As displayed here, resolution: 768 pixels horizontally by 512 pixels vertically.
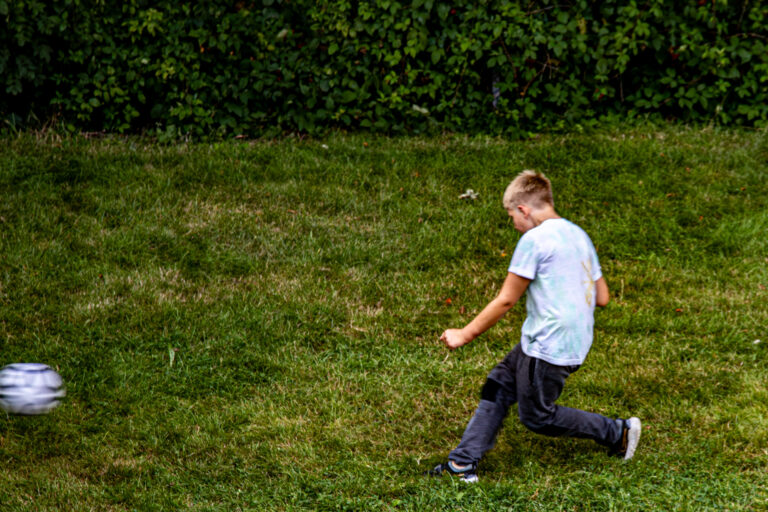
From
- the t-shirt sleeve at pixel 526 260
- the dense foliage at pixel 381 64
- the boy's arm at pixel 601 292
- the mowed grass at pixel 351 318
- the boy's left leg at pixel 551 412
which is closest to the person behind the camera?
the t-shirt sleeve at pixel 526 260

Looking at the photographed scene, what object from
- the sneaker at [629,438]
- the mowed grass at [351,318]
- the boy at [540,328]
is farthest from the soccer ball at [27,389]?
the sneaker at [629,438]

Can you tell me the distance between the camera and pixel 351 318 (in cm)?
522

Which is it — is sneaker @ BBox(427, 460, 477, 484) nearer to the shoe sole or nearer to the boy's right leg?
the boy's right leg

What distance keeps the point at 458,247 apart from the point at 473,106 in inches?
91.9

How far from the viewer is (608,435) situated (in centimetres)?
390

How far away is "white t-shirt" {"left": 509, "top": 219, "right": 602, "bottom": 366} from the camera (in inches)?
138

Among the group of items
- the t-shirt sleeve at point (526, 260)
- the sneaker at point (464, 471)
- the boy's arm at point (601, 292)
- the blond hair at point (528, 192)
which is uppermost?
the blond hair at point (528, 192)

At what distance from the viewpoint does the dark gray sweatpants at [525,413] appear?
365cm

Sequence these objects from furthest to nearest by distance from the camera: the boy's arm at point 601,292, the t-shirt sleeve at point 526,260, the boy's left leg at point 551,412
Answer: the boy's arm at point 601,292
the boy's left leg at point 551,412
the t-shirt sleeve at point 526,260

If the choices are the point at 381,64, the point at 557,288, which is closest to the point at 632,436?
the point at 557,288

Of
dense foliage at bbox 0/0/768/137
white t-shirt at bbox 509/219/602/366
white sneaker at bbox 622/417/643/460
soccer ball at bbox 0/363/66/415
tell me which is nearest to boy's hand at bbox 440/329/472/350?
white t-shirt at bbox 509/219/602/366

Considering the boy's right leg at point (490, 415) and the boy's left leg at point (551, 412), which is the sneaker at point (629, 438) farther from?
Answer: the boy's right leg at point (490, 415)

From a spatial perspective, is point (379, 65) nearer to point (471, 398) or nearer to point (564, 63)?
point (564, 63)

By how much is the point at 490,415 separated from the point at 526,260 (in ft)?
2.82
